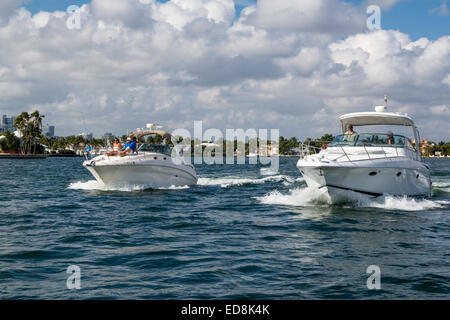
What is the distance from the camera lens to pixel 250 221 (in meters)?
14.8

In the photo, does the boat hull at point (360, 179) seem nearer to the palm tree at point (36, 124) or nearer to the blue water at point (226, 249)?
the blue water at point (226, 249)

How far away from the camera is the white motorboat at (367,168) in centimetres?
1659

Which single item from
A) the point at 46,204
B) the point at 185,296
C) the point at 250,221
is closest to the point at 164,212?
the point at 250,221

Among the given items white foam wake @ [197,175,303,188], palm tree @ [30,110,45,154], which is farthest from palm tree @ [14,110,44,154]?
white foam wake @ [197,175,303,188]

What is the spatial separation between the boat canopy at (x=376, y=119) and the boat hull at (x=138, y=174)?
10.0 m

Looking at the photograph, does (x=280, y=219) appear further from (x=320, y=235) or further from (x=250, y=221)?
(x=320, y=235)

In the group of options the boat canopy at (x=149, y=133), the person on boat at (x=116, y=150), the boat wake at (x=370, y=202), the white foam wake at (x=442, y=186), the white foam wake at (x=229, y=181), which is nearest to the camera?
the boat wake at (x=370, y=202)

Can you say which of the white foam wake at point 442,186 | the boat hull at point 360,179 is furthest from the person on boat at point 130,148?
the white foam wake at point 442,186

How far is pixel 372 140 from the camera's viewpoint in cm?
1895

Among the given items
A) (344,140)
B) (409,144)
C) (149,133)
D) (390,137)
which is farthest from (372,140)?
(149,133)

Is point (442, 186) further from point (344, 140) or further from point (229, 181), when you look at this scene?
point (229, 181)

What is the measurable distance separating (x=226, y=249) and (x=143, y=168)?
46.2ft

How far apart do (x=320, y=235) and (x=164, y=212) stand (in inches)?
267

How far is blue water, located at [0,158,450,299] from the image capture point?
7.69 m
